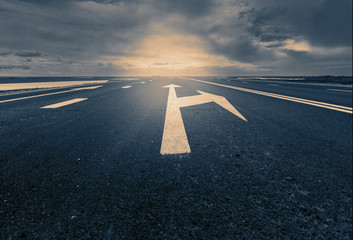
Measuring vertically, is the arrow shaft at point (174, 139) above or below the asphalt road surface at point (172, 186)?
above

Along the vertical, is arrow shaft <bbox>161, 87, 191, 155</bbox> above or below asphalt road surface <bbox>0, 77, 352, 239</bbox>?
above

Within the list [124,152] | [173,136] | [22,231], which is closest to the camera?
[22,231]

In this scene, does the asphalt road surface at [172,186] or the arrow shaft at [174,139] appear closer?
the asphalt road surface at [172,186]

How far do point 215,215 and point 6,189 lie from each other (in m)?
1.39

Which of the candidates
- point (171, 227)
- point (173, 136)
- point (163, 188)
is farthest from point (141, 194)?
point (173, 136)

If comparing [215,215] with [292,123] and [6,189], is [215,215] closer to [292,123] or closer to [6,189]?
[6,189]

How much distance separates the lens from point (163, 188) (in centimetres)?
119

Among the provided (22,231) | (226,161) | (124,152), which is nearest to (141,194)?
(22,231)

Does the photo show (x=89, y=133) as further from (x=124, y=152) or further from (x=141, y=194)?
(x=141, y=194)

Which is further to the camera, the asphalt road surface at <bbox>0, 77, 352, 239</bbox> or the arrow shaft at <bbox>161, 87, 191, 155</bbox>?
the arrow shaft at <bbox>161, 87, 191, 155</bbox>

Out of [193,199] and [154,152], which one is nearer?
[193,199]

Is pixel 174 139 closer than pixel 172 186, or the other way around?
pixel 172 186

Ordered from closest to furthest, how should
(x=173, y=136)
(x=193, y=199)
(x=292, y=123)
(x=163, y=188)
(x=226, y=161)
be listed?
(x=193, y=199) < (x=163, y=188) < (x=226, y=161) < (x=173, y=136) < (x=292, y=123)

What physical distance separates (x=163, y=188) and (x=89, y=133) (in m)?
1.63
